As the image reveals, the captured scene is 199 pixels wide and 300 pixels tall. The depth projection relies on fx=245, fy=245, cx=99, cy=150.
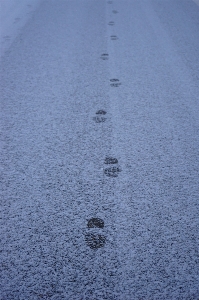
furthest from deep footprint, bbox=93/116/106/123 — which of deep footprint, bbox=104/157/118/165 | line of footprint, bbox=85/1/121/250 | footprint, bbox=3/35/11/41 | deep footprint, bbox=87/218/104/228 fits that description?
footprint, bbox=3/35/11/41

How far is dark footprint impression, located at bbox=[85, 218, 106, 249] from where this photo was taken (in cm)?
117

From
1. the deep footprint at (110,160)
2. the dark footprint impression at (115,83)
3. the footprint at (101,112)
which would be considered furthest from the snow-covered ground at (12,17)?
the deep footprint at (110,160)

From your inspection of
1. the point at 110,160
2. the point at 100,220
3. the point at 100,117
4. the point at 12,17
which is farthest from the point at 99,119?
the point at 12,17

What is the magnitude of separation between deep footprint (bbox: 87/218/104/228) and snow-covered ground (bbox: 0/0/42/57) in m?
2.38

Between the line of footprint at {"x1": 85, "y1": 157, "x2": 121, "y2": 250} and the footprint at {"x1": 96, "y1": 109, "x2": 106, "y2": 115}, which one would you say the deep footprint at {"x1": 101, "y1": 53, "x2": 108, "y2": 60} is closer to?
the footprint at {"x1": 96, "y1": 109, "x2": 106, "y2": 115}

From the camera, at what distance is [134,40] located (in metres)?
3.10

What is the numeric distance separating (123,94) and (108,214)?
1.25 metres

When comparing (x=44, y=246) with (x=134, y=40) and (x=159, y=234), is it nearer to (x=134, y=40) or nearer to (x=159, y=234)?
(x=159, y=234)

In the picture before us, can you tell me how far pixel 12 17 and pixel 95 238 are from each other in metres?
3.85

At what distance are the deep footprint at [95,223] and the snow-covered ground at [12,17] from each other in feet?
7.81

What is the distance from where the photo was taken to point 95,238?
1.20 meters

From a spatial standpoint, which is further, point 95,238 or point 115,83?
point 115,83

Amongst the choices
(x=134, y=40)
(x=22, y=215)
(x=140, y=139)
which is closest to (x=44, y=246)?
(x=22, y=215)

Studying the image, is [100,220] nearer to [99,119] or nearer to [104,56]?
[99,119]
